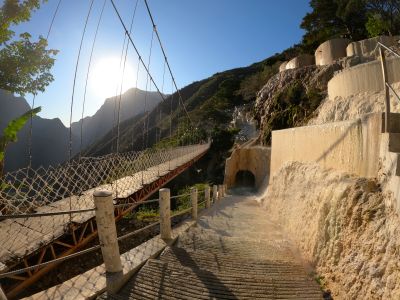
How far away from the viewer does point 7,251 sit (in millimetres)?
3695

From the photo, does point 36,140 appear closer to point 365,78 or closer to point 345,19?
point 345,19

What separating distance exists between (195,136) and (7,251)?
94.5 feet

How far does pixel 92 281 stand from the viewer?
2.59 m

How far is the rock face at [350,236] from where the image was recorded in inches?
93.1

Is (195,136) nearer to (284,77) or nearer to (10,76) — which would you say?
(284,77)

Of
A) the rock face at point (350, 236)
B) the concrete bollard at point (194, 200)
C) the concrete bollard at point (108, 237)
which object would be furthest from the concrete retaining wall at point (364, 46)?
the concrete bollard at point (108, 237)

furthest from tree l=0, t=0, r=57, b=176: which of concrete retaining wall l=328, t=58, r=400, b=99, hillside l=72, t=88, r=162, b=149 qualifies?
hillside l=72, t=88, r=162, b=149

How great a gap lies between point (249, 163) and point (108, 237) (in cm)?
1637

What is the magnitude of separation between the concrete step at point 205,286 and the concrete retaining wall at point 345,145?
60.1 inches

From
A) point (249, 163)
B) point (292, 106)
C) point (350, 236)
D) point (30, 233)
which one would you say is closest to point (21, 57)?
point (30, 233)

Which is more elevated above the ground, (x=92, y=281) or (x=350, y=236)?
(x=350, y=236)

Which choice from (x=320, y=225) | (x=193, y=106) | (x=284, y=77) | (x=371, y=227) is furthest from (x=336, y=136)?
(x=193, y=106)

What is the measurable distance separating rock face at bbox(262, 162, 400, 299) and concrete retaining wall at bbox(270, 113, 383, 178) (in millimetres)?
171

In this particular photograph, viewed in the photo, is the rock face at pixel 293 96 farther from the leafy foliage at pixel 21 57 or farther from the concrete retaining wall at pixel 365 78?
the leafy foliage at pixel 21 57
